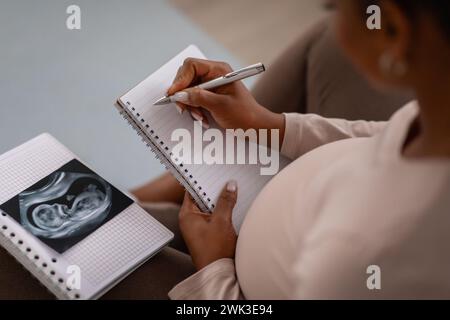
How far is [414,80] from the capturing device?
41 centimetres

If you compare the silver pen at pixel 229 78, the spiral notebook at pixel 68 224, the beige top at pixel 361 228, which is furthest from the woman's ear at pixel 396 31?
the spiral notebook at pixel 68 224

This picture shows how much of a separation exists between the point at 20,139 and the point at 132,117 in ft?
1.73

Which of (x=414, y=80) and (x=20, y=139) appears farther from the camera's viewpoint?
(x=20, y=139)

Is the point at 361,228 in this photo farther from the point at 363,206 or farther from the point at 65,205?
the point at 65,205

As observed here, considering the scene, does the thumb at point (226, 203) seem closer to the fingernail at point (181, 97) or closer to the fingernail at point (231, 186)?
the fingernail at point (231, 186)

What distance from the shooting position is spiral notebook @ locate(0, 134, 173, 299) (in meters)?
0.68

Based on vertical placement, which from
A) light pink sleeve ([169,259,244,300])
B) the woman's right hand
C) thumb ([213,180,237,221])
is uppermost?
the woman's right hand

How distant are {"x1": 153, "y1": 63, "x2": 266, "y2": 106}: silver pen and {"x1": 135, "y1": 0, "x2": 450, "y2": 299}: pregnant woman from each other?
0.06 feet

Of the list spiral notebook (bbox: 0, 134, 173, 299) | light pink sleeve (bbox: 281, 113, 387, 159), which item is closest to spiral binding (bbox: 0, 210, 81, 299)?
spiral notebook (bbox: 0, 134, 173, 299)

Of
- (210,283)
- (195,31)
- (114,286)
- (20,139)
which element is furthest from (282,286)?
(195,31)

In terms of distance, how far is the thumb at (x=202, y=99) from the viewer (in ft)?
2.39

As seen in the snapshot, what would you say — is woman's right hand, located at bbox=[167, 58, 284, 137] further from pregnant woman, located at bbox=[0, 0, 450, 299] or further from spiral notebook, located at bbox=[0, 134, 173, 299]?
spiral notebook, located at bbox=[0, 134, 173, 299]

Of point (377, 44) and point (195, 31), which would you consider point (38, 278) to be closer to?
point (377, 44)

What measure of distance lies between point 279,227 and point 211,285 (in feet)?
0.40
